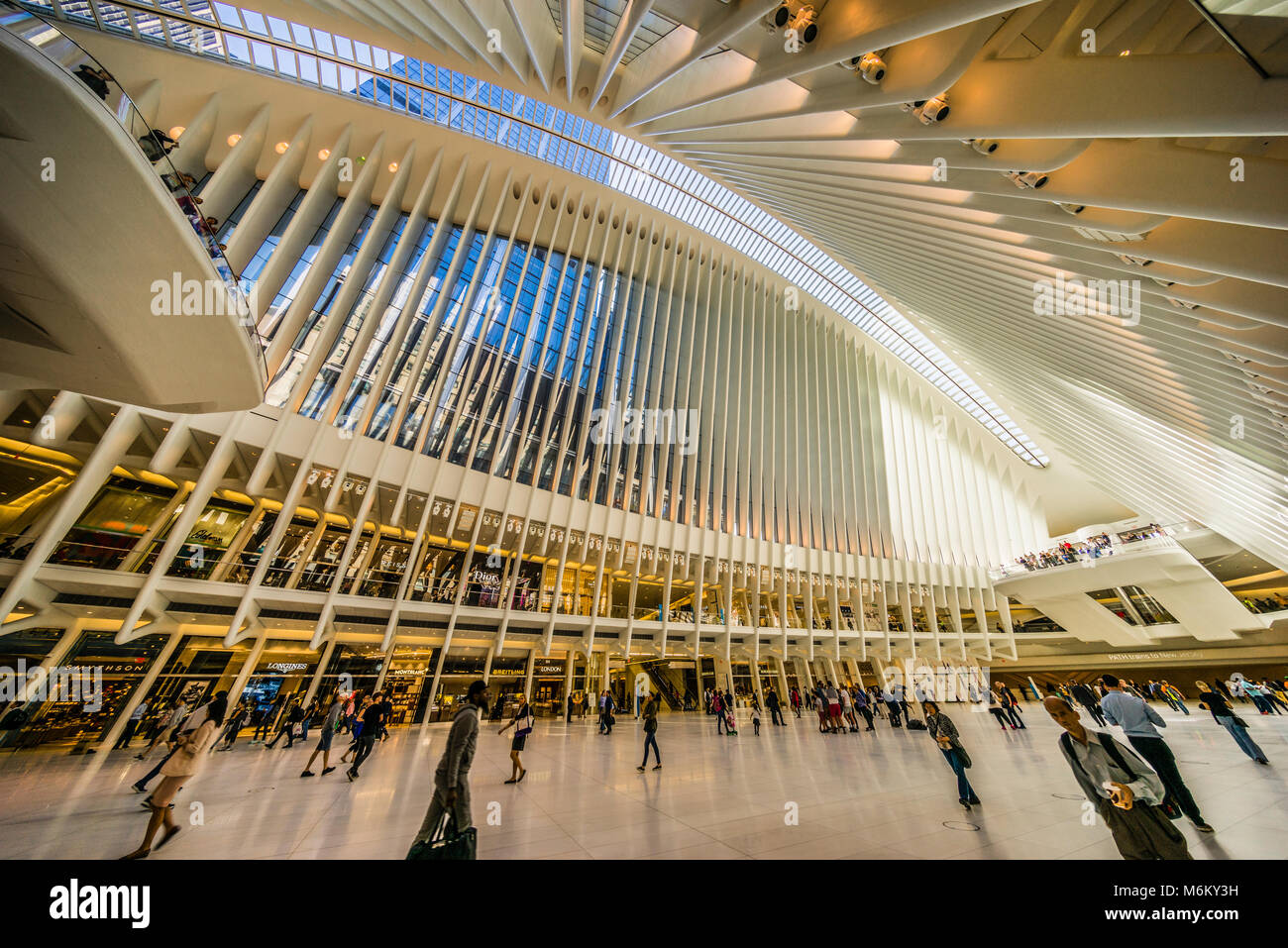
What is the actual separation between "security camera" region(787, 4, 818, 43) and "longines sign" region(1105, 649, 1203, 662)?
1529 inches

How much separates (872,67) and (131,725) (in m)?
20.5

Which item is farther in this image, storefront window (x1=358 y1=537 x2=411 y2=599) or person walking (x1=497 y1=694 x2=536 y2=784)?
storefront window (x1=358 y1=537 x2=411 y2=599)

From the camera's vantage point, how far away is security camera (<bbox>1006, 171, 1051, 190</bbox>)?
5.67 metres

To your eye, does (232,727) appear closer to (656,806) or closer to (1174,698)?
(656,806)

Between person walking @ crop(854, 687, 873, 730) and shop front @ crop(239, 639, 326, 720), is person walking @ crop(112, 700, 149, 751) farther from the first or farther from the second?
person walking @ crop(854, 687, 873, 730)

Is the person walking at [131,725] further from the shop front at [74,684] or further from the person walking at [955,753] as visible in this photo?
the person walking at [955,753]

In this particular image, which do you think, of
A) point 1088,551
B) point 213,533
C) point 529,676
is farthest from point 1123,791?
point 1088,551

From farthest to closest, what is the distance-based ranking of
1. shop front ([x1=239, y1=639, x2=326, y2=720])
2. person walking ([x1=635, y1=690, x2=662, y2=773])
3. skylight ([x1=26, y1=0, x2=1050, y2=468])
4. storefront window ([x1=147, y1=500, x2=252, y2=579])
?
shop front ([x1=239, y1=639, x2=326, y2=720]), skylight ([x1=26, y1=0, x2=1050, y2=468]), storefront window ([x1=147, y1=500, x2=252, y2=579]), person walking ([x1=635, y1=690, x2=662, y2=773])

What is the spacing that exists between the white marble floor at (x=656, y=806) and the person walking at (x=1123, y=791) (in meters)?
0.89

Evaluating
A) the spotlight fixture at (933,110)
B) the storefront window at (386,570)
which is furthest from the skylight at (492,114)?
the storefront window at (386,570)

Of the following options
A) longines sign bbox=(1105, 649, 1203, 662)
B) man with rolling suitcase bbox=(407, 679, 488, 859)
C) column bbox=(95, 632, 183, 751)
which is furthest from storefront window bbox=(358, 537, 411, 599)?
longines sign bbox=(1105, 649, 1203, 662)

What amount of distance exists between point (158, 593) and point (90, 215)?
1016 cm

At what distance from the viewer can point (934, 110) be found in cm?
518
